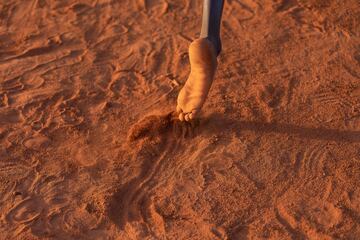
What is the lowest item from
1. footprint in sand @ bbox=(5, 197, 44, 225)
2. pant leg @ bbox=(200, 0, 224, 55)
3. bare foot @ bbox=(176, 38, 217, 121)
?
footprint in sand @ bbox=(5, 197, 44, 225)

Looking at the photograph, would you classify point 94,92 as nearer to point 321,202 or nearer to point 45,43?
point 45,43

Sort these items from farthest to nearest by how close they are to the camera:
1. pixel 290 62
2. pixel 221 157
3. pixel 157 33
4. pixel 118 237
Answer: pixel 157 33, pixel 290 62, pixel 221 157, pixel 118 237

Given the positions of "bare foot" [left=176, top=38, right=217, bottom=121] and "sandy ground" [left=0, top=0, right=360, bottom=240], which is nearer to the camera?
"bare foot" [left=176, top=38, right=217, bottom=121]

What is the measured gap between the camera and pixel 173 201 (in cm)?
425

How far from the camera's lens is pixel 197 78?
4238mm

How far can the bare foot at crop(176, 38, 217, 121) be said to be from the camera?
3973mm

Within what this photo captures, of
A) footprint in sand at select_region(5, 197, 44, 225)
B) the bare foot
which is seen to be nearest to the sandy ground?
footprint in sand at select_region(5, 197, 44, 225)

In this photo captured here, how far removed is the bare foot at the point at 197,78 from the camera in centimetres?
397

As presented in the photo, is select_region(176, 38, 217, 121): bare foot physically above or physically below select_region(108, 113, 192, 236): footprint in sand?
above

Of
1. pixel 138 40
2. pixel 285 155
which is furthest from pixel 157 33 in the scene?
pixel 285 155

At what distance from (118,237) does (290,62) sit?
8.24 ft

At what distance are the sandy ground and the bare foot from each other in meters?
0.28

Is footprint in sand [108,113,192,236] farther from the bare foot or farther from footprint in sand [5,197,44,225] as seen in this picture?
footprint in sand [5,197,44,225]

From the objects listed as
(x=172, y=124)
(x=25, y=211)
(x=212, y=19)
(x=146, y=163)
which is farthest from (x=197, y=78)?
(x=25, y=211)
